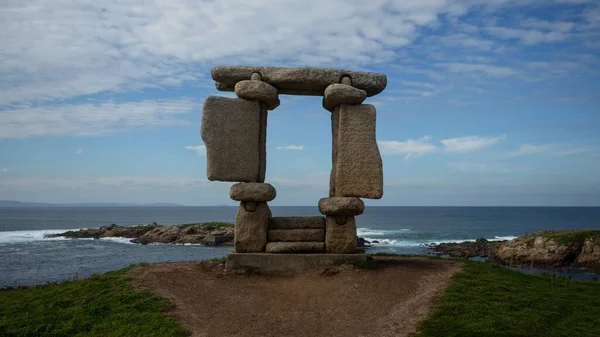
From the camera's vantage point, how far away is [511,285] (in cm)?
1058

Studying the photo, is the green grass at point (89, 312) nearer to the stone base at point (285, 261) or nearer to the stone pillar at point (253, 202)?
the stone base at point (285, 261)

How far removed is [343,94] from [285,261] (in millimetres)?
4472

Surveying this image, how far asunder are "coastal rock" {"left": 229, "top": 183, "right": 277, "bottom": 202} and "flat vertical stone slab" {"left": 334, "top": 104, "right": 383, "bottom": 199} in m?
1.85

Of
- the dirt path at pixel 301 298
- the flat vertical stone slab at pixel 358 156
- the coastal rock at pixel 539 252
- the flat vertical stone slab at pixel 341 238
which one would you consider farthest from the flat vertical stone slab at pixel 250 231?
the coastal rock at pixel 539 252

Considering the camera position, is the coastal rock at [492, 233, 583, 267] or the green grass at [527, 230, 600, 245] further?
the green grass at [527, 230, 600, 245]

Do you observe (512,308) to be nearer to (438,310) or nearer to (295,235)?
(438,310)

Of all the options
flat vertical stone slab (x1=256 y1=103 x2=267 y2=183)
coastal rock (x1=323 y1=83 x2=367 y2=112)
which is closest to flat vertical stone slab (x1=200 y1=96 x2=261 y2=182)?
flat vertical stone slab (x1=256 y1=103 x2=267 y2=183)

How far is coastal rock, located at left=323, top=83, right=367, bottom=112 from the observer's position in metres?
11.8

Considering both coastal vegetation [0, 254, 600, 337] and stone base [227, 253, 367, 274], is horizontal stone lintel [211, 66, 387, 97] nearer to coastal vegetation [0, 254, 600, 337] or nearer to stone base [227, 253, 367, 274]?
stone base [227, 253, 367, 274]

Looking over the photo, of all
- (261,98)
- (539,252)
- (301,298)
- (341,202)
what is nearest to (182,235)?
(539,252)

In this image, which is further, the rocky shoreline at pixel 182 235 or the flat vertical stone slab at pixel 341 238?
the rocky shoreline at pixel 182 235

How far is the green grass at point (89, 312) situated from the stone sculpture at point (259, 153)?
129 inches

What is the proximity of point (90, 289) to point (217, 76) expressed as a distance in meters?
6.03

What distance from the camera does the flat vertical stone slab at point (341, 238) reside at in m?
12.0
